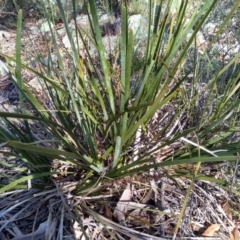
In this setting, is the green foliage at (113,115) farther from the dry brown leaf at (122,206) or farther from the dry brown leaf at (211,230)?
the dry brown leaf at (211,230)

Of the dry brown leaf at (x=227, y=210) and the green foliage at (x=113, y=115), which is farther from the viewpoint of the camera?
the dry brown leaf at (x=227, y=210)

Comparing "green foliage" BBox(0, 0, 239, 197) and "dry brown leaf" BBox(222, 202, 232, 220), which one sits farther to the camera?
"dry brown leaf" BBox(222, 202, 232, 220)

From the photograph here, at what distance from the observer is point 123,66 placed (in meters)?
1.03

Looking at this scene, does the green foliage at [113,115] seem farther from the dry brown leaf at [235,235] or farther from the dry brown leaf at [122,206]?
the dry brown leaf at [235,235]

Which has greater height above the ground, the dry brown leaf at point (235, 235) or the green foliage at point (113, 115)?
the green foliage at point (113, 115)

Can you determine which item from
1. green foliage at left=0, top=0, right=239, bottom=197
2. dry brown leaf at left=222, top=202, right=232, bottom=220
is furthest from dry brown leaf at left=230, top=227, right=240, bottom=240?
green foliage at left=0, top=0, right=239, bottom=197

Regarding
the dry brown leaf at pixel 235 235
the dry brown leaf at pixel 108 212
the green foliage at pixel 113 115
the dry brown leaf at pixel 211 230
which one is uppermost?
the green foliage at pixel 113 115

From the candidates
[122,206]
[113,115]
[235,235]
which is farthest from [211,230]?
[113,115]

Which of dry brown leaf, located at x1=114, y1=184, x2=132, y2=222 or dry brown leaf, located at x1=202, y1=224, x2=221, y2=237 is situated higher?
dry brown leaf, located at x1=114, y1=184, x2=132, y2=222

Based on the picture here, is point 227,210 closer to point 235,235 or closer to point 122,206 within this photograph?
point 235,235

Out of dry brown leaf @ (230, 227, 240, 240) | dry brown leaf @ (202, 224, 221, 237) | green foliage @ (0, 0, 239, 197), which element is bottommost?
dry brown leaf @ (230, 227, 240, 240)

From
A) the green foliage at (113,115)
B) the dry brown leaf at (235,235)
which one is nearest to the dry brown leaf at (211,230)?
the dry brown leaf at (235,235)

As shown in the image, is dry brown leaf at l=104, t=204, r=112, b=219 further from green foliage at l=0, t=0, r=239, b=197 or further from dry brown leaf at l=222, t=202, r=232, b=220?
dry brown leaf at l=222, t=202, r=232, b=220

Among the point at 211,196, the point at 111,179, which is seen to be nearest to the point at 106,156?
the point at 111,179
